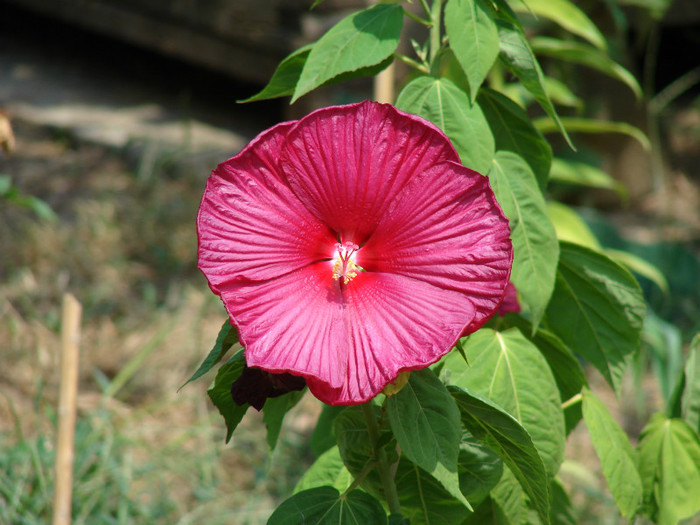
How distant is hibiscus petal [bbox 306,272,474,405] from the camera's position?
56 centimetres

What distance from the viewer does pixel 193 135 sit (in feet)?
9.56

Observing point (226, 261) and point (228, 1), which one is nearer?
point (226, 261)

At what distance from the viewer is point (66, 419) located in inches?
43.2

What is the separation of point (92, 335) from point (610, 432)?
5.16 feet

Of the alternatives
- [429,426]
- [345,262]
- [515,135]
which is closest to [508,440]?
[429,426]

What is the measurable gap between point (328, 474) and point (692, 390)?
1.56 ft

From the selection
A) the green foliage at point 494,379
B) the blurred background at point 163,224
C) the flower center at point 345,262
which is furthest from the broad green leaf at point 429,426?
the blurred background at point 163,224

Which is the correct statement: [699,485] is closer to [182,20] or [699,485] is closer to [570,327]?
[570,327]

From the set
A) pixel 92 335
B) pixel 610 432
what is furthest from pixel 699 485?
pixel 92 335

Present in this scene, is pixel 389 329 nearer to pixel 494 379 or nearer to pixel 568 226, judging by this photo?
pixel 494 379

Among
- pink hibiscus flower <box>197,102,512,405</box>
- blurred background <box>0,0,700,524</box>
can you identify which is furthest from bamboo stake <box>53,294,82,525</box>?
pink hibiscus flower <box>197,102,512,405</box>

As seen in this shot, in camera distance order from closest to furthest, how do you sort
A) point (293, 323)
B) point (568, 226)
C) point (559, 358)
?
point (293, 323) < point (559, 358) < point (568, 226)

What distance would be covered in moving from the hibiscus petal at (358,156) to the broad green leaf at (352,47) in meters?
0.10

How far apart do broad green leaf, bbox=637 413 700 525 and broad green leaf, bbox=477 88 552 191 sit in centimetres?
35
